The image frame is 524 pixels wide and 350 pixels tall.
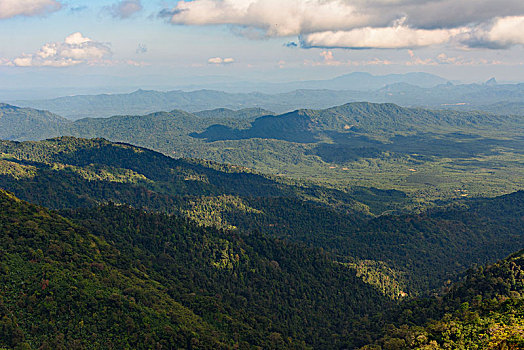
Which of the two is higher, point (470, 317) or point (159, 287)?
point (159, 287)

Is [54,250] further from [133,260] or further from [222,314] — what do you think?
[222,314]

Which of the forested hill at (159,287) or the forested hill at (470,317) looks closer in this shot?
the forested hill at (470,317)

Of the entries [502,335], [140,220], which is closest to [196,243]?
[140,220]

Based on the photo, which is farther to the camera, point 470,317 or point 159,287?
point 159,287

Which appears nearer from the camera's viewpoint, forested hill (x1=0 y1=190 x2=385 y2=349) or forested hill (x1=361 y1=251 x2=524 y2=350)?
forested hill (x1=361 y1=251 x2=524 y2=350)
